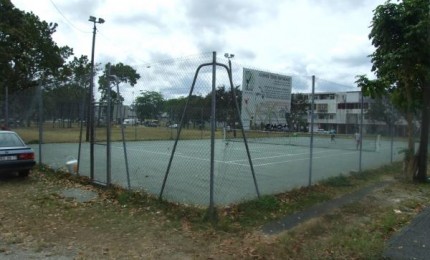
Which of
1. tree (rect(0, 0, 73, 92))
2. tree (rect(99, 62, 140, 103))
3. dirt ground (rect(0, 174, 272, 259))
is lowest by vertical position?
dirt ground (rect(0, 174, 272, 259))

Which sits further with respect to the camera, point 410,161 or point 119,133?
point 410,161

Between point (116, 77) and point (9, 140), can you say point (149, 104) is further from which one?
point (9, 140)

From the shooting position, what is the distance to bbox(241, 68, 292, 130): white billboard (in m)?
8.02

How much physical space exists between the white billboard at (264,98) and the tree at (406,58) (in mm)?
3232

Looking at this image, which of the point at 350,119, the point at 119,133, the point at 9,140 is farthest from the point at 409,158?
the point at 9,140

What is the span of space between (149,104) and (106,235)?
366 cm

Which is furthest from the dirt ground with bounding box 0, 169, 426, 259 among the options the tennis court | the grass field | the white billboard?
the white billboard

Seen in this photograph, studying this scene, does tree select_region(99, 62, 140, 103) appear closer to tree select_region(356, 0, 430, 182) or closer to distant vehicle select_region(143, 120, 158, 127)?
distant vehicle select_region(143, 120, 158, 127)

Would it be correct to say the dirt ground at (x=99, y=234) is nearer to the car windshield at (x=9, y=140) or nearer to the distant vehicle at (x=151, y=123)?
the distant vehicle at (x=151, y=123)

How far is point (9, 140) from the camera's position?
11.3 meters

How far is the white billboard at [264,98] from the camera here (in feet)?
26.3

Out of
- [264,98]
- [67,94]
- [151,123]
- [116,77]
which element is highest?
[67,94]

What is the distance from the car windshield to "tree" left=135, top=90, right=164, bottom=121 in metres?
3.63

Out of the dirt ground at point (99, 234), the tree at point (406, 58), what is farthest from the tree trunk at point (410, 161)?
the dirt ground at point (99, 234)
